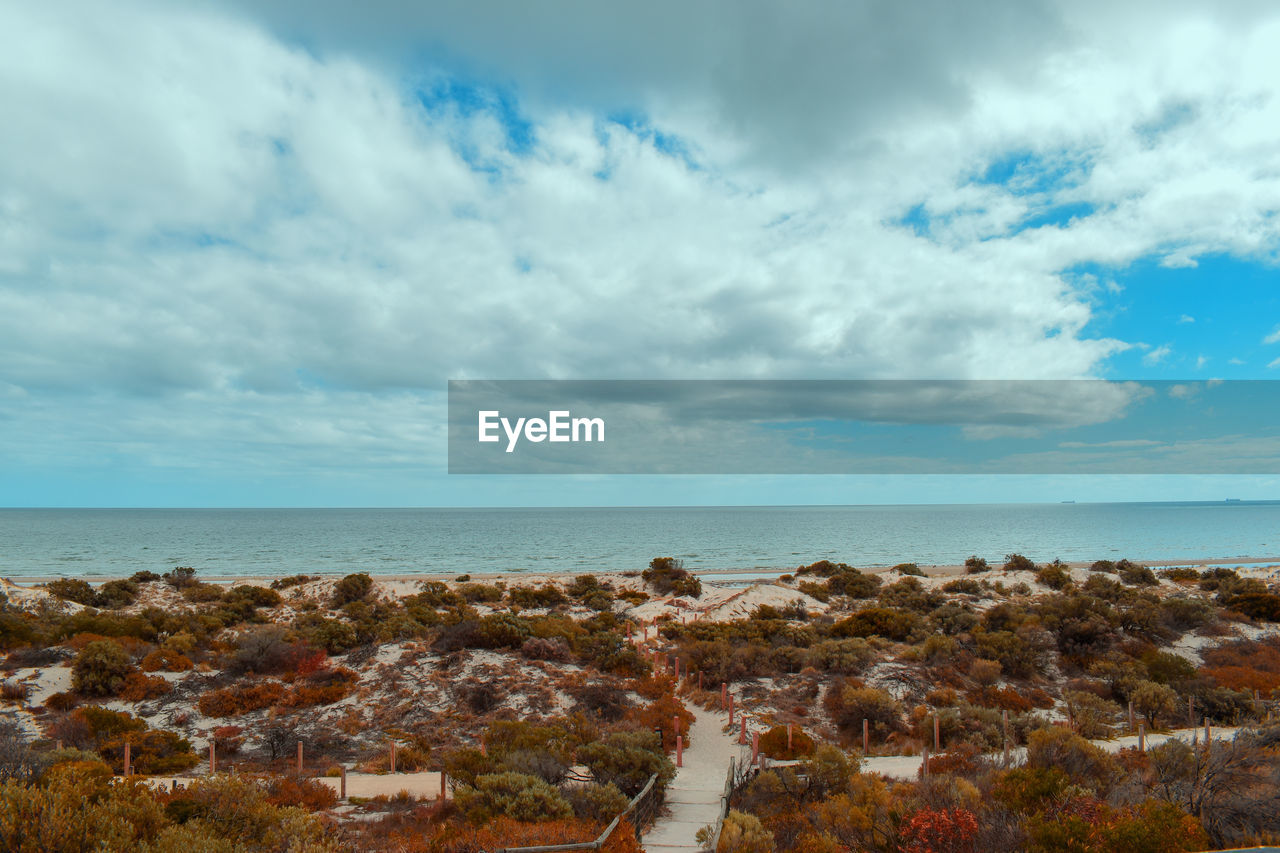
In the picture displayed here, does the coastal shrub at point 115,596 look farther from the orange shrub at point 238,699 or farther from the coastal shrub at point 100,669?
the orange shrub at point 238,699

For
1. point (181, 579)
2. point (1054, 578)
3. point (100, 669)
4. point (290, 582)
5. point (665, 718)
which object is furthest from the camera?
point (290, 582)

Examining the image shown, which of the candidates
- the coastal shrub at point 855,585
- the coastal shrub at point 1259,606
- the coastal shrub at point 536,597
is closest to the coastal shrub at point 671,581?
the coastal shrub at point 536,597

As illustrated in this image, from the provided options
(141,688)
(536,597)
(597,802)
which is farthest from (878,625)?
(141,688)

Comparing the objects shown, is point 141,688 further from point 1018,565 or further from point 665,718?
point 1018,565

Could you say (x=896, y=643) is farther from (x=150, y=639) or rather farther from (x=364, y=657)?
(x=150, y=639)

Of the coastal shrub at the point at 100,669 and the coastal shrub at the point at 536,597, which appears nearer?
the coastal shrub at the point at 100,669

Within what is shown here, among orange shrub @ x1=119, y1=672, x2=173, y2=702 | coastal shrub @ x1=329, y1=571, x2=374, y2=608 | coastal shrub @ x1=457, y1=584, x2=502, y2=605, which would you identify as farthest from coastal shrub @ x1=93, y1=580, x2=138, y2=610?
orange shrub @ x1=119, y1=672, x2=173, y2=702
